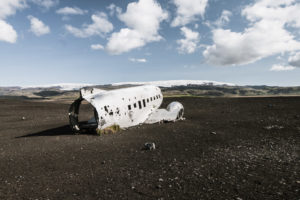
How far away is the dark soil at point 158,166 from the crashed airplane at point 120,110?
171 cm

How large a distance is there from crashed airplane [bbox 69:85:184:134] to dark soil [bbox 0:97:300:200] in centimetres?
171

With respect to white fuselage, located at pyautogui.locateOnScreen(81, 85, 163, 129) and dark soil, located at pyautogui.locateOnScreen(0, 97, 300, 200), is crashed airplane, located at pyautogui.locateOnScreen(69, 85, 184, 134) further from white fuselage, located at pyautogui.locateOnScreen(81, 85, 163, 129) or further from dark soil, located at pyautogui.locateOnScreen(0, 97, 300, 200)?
dark soil, located at pyautogui.locateOnScreen(0, 97, 300, 200)

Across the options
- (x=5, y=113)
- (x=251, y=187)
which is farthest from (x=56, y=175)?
(x=5, y=113)

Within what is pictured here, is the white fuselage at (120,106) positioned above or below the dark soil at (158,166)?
above

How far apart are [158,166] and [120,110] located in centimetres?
822

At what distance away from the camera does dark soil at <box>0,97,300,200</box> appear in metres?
6.30

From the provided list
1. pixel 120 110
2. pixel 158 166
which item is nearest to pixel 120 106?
pixel 120 110

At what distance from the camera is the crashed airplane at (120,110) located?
1475 cm

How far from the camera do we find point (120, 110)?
51.9 ft

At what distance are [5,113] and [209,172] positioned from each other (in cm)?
3187

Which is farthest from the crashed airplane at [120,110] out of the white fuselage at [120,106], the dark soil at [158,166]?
the dark soil at [158,166]

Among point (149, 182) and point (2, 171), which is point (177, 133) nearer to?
point (149, 182)

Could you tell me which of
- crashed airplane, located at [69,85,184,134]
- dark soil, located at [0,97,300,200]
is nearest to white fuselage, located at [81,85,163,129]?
crashed airplane, located at [69,85,184,134]

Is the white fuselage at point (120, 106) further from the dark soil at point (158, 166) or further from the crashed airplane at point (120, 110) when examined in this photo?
the dark soil at point (158, 166)
